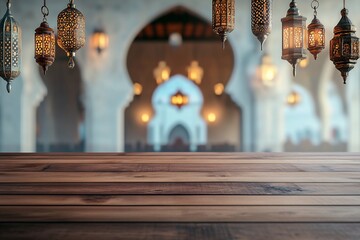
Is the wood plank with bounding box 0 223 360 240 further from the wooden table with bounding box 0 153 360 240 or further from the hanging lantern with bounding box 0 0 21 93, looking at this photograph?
the hanging lantern with bounding box 0 0 21 93

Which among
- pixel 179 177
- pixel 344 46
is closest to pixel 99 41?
pixel 344 46

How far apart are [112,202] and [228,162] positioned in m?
1.16

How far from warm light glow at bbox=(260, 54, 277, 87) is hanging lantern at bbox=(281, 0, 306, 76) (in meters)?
6.12

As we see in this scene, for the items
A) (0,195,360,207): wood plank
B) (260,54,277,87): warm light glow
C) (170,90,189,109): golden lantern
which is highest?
(260,54,277,87): warm light glow

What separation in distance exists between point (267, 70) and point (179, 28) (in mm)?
5485

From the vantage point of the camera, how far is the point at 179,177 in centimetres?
230

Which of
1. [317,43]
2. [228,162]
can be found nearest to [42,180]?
[228,162]

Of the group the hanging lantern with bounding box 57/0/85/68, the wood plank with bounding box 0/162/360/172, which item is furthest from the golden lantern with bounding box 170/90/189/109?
the wood plank with bounding box 0/162/360/172

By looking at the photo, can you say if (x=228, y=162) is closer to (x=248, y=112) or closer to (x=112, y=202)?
(x=112, y=202)

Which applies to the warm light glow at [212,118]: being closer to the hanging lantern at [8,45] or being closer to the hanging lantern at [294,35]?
the hanging lantern at [294,35]

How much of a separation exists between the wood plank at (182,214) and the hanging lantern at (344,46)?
1797 millimetres

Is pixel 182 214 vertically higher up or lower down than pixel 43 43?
lower down

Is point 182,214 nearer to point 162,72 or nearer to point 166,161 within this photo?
point 166,161

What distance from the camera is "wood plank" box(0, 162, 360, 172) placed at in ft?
8.27
